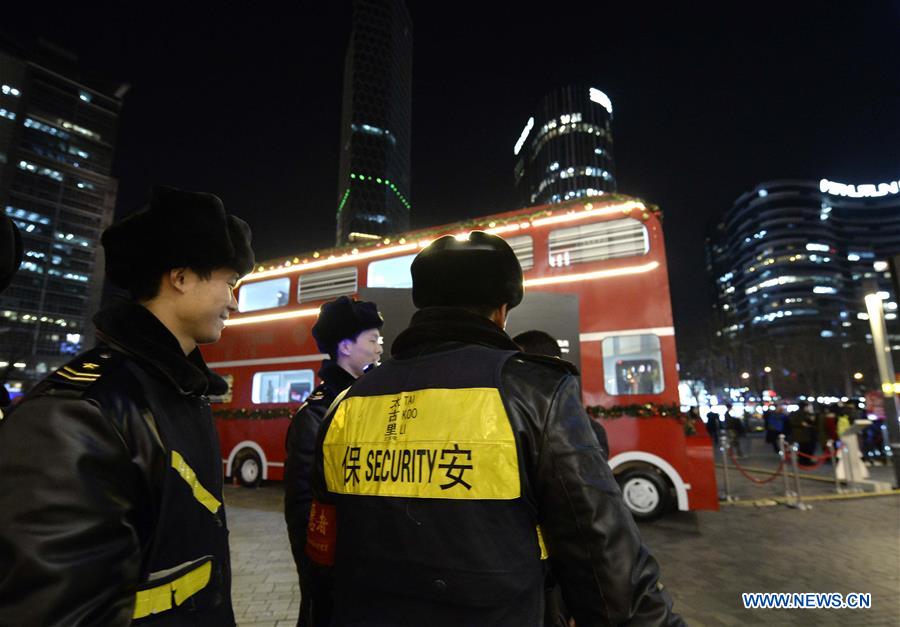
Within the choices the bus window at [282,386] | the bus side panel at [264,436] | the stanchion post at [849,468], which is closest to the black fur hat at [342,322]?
the bus window at [282,386]

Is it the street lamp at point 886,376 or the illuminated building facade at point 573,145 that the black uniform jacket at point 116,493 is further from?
the illuminated building facade at point 573,145

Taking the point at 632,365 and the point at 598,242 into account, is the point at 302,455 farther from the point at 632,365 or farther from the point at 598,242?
the point at 598,242

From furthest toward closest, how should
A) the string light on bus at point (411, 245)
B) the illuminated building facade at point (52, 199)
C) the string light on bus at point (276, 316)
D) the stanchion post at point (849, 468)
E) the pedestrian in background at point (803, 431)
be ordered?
the illuminated building facade at point (52, 199), the pedestrian in background at point (803, 431), the string light on bus at point (276, 316), the stanchion post at point (849, 468), the string light on bus at point (411, 245)

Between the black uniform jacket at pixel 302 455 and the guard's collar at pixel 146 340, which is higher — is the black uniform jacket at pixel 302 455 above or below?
below

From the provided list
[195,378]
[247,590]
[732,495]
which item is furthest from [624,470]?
[195,378]

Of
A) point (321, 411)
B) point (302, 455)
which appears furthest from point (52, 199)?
point (302, 455)

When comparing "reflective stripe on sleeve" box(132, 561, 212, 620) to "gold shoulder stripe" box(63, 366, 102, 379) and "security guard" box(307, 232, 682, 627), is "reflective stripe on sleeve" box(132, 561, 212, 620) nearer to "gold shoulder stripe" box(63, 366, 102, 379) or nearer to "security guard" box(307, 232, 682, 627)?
"security guard" box(307, 232, 682, 627)

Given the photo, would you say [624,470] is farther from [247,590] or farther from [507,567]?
[507,567]

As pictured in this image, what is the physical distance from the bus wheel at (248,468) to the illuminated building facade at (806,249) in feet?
318

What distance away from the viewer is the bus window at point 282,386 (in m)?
A: 9.89

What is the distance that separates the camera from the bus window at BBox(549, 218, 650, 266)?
24.3 ft

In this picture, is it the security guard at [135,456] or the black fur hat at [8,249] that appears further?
the black fur hat at [8,249]

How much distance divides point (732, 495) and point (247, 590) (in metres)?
9.50

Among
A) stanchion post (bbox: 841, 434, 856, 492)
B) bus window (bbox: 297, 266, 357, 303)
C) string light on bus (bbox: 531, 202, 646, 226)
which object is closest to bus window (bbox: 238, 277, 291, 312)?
bus window (bbox: 297, 266, 357, 303)
